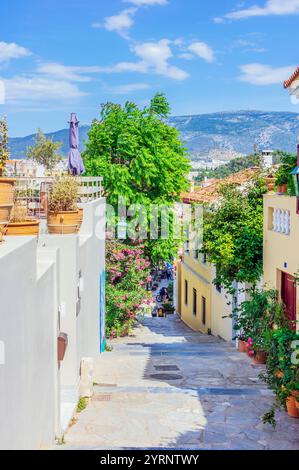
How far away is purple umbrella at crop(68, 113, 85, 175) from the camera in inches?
Result: 643

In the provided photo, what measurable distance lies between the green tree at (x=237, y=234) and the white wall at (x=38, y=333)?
5.01 metres

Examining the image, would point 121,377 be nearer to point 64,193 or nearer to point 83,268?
point 83,268

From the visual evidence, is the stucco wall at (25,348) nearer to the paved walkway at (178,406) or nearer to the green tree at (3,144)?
the green tree at (3,144)

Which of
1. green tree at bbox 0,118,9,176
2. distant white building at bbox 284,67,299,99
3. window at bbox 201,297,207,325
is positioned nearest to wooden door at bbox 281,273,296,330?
distant white building at bbox 284,67,299,99

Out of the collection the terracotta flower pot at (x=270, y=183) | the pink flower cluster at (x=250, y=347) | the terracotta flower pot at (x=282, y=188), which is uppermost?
the terracotta flower pot at (x=270, y=183)

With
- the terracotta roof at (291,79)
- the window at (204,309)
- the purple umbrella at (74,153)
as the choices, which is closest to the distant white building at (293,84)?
the terracotta roof at (291,79)

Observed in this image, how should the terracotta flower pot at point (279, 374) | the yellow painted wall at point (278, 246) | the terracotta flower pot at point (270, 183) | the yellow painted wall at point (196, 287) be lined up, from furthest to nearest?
the yellow painted wall at point (196, 287), the terracotta flower pot at point (270, 183), the yellow painted wall at point (278, 246), the terracotta flower pot at point (279, 374)

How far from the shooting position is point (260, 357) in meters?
15.5

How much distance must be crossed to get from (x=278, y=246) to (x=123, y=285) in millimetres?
7847

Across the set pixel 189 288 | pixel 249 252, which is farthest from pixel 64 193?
pixel 189 288

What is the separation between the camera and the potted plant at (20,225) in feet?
22.8

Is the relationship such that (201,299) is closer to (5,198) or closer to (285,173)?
(285,173)

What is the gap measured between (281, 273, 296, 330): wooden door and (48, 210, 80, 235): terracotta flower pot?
5302mm

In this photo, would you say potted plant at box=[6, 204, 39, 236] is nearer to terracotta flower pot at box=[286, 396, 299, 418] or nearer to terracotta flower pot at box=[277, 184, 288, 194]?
terracotta flower pot at box=[286, 396, 299, 418]
